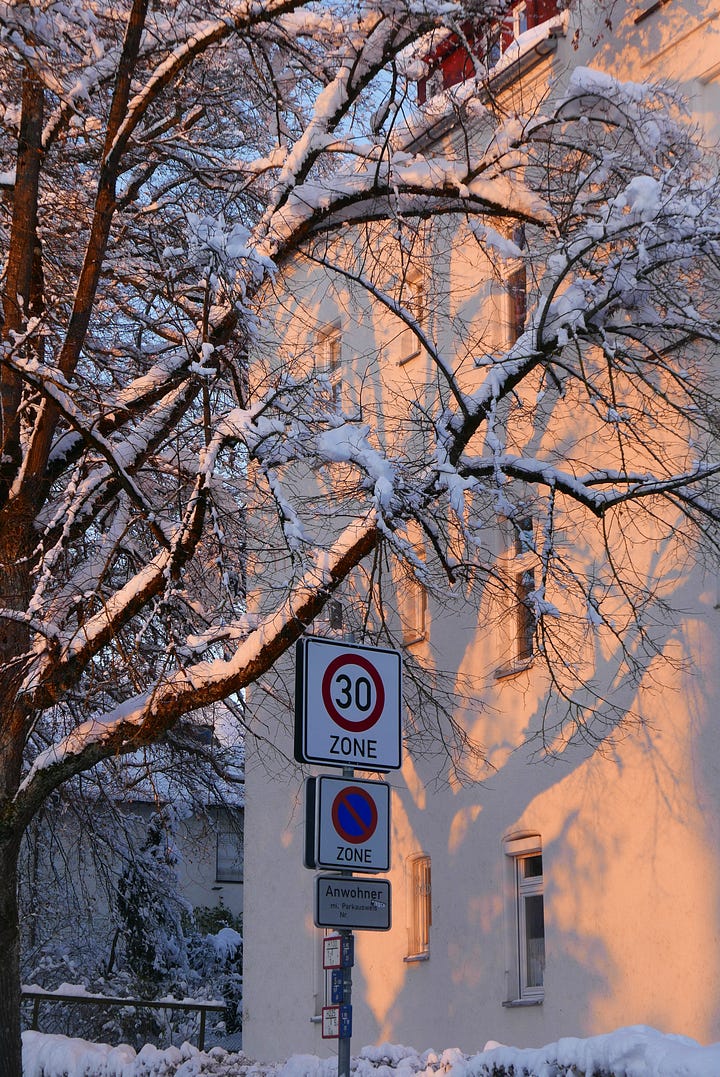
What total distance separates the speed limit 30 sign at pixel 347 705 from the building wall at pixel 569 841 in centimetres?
462

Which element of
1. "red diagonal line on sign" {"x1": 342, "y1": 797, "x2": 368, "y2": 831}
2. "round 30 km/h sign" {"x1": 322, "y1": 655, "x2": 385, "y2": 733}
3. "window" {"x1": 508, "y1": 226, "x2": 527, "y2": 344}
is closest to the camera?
"red diagonal line on sign" {"x1": 342, "y1": 797, "x2": 368, "y2": 831}

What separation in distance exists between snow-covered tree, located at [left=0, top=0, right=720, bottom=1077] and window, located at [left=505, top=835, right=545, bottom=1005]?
365cm

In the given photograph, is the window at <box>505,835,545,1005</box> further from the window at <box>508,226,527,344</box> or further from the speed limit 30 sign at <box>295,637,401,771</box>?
the speed limit 30 sign at <box>295,637,401,771</box>

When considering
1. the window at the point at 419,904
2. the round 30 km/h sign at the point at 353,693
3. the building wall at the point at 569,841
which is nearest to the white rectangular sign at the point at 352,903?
the round 30 km/h sign at the point at 353,693

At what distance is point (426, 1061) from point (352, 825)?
5822 millimetres

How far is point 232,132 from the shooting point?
1392 cm

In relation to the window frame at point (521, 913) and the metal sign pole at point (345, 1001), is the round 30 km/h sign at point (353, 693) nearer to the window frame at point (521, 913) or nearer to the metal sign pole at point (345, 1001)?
the metal sign pole at point (345, 1001)

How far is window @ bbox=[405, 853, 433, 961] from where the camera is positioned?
16.6 m

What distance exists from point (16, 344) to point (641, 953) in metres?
7.57

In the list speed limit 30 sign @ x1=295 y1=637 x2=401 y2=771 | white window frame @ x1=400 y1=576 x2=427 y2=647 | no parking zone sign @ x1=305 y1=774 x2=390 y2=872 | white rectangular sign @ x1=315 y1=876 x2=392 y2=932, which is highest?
white window frame @ x1=400 y1=576 x2=427 y2=647

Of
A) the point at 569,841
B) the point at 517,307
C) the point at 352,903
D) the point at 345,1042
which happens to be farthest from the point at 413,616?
the point at 345,1042

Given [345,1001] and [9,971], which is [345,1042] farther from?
[9,971]

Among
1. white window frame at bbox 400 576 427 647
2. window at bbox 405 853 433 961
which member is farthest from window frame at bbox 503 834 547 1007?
white window frame at bbox 400 576 427 647

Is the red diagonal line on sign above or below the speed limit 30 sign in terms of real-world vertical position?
below
